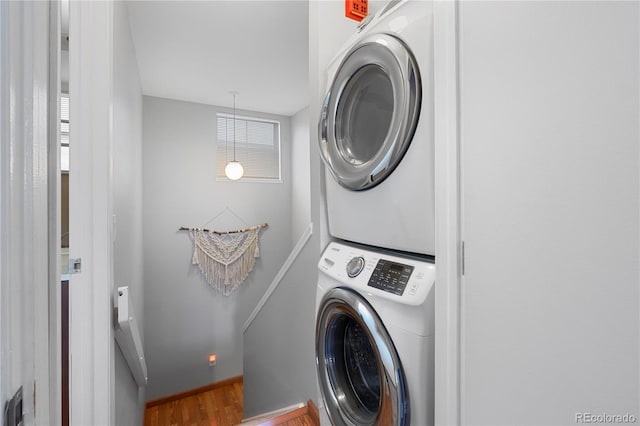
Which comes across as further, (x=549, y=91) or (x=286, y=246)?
(x=286, y=246)

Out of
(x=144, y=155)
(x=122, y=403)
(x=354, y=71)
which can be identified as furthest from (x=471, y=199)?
(x=144, y=155)

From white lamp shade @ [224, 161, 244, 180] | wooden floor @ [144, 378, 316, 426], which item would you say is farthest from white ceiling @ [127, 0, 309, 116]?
wooden floor @ [144, 378, 316, 426]

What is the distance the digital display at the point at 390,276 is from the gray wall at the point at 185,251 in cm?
312

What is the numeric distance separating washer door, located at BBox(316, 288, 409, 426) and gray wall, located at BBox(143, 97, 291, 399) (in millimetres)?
2856

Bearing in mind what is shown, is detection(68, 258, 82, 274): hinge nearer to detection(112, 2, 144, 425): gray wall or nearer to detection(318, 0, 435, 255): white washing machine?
detection(112, 2, 144, 425): gray wall

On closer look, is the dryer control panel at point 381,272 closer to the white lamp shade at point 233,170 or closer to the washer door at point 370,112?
the washer door at point 370,112

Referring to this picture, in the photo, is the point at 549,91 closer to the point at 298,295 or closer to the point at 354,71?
the point at 354,71

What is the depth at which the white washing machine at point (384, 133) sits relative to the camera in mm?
807

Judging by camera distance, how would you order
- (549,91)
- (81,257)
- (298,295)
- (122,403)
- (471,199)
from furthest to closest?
1. (298,295)
2. (122,403)
3. (81,257)
4. (471,199)
5. (549,91)

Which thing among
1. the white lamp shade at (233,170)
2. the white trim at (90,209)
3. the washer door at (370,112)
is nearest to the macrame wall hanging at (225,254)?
the white lamp shade at (233,170)

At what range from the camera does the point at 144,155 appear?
129 inches

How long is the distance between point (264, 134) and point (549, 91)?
3861mm

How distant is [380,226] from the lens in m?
0.98

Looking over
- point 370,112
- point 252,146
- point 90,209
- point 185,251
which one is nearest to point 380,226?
point 370,112
